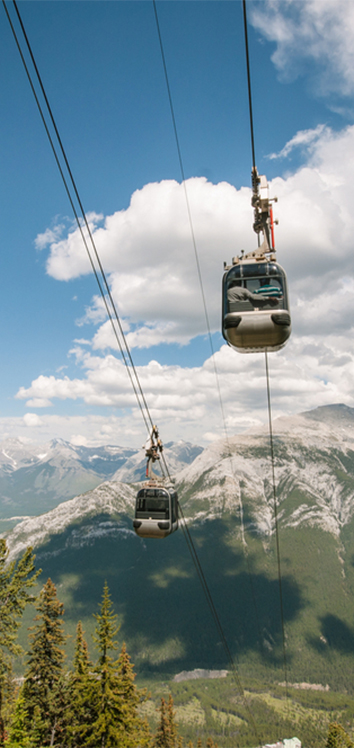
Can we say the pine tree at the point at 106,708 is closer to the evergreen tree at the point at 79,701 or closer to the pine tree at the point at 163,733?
the evergreen tree at the point at 79,701

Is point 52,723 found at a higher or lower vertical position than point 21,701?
lower

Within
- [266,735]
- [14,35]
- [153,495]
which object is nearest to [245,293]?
[14,35]

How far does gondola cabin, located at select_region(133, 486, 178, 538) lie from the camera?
69.9 feet

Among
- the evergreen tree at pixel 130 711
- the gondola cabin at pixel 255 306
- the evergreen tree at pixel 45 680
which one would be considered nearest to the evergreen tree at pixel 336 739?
the evergreen tree at pixel 130 711

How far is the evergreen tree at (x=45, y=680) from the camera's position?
31.8 meters

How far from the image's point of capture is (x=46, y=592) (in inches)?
1393

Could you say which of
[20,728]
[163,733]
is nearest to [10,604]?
[20,728]

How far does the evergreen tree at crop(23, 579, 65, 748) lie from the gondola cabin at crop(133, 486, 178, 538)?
57.5 feet

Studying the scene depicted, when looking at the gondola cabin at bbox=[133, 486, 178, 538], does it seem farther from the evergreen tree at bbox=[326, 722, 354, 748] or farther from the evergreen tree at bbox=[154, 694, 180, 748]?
the evergreen tree at bbox=[326, 722, 354, 748]

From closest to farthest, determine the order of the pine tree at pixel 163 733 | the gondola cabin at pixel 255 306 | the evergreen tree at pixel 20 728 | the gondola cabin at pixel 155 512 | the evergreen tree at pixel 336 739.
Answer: the gondola cabin at pixel 255 306, the gondola cabin at pixel 155 512, the evergreen tree at pixel 20 728, the pine tree at pixel 163 733, the evergreen tree at pixel 336 739

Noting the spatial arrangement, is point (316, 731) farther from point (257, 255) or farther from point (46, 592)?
point (257, 255)

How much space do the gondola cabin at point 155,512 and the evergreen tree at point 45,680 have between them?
1753 centimetres

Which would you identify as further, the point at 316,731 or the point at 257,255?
the point at 316,731

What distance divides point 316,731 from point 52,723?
238974mm
